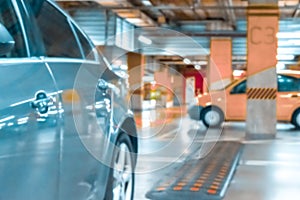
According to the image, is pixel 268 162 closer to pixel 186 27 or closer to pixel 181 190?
pixel 181 190

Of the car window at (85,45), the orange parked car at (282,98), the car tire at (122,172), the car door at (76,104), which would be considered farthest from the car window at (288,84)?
the car door at (76,104)

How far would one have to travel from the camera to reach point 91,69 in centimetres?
253

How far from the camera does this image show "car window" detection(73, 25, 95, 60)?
8.52 feet

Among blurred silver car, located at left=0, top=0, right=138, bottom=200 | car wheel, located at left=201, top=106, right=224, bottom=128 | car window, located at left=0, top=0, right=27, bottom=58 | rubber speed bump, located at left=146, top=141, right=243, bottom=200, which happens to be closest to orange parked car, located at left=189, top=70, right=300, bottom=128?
car wheel, located at left=201, top=106, right=224, bottom=128

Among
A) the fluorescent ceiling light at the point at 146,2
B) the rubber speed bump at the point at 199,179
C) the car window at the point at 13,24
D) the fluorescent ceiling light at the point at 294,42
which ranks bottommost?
the rubber speed bump at the point at 199,179

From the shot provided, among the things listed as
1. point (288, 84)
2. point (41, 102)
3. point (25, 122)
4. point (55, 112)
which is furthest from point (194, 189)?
point (288, 84)

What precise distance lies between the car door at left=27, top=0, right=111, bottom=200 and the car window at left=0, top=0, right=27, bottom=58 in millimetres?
128

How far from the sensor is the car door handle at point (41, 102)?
1.71 m

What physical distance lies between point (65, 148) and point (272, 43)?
8.57 metres

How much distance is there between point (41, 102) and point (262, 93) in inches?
334

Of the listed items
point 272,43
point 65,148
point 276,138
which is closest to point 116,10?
point 272,43

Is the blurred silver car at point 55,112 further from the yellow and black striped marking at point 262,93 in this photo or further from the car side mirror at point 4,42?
the yellow and black striped marking at point 262,93

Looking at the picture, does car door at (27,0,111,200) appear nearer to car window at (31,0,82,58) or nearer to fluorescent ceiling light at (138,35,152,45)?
car window at (31,0,82,58)

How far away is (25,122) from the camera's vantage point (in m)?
1.62
